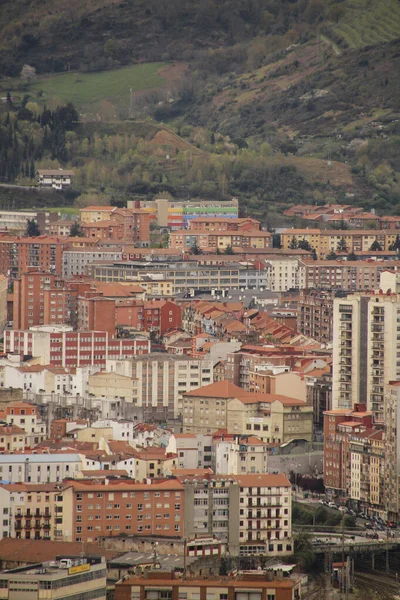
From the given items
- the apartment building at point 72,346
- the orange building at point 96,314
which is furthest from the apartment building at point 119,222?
the apartment building at point 72,346

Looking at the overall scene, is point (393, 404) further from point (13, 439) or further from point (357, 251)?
point (357, 251)

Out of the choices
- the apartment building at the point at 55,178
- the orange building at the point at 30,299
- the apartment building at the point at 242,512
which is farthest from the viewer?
the apartment building at the point at 55,178

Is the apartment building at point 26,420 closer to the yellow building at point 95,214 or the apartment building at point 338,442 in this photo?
the apartment building at point 338,442

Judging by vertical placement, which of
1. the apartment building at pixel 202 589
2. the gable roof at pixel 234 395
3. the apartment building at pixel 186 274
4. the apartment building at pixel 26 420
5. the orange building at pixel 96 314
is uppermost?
the apartment building at pixel 186 274

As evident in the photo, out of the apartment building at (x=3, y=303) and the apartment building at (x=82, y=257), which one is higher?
the apartment building at (x=82, y=257)

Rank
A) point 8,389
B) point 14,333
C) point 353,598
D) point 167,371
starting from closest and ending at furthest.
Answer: point 353,598
point 8,389
point 167,371
point 14,333

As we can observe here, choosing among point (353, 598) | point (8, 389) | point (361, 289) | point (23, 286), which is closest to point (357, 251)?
point (361, 289)

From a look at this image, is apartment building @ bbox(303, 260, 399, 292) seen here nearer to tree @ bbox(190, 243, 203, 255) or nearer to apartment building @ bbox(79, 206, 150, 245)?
tree @ bbox(190, 243, 203, 255)
